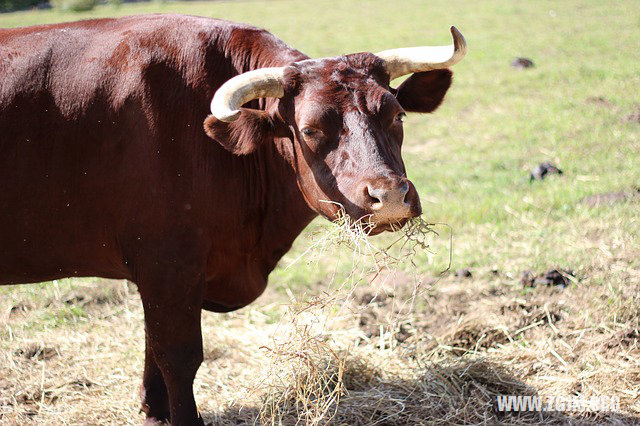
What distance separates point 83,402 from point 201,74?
89.5 inches

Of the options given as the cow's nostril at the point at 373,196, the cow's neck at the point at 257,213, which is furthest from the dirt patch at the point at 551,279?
the cow's nostril at the point at 373,196

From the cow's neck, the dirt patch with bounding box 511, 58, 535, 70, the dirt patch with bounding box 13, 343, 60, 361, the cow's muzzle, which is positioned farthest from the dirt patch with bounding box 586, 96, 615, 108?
the dirt patch with bounding box 13, 343, 60, 361

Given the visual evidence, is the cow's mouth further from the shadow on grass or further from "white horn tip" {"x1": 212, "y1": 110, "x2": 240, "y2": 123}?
the shadow on grass

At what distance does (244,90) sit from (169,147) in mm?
511

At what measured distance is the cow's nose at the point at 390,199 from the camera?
3418 millimetres

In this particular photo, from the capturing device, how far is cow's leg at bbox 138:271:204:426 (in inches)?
156

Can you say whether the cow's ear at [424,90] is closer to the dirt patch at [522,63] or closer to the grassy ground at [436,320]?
the grassy ground at [436,320]

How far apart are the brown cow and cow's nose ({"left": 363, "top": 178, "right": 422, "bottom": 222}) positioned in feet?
0.69

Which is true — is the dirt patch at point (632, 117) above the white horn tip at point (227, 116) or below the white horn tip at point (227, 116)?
below

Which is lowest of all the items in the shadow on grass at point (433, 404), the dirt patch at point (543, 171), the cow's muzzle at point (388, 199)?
the dirt patch at point (543, 171)

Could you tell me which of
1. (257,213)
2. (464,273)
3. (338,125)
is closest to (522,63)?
(464,273)

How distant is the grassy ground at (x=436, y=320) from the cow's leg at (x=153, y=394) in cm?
19

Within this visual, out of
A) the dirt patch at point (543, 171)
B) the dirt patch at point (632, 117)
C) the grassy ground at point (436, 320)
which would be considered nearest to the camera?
the grassy ground at point (436, 320)

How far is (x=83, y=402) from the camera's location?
4859 millimetres
